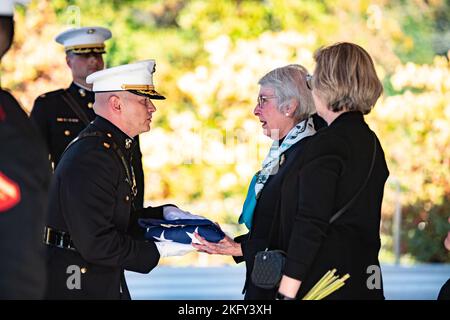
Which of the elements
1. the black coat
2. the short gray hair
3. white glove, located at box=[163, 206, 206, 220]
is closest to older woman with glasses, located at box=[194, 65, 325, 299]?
the short gray hair

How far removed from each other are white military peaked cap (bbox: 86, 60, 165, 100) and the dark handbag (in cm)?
82

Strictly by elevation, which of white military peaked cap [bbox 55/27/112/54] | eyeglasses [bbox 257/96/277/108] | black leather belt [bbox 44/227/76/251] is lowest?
black leather belt [bbox 44/227/76/251]

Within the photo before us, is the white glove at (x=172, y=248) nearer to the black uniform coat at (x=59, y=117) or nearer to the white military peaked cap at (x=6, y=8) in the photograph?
the black uniform coat at (x=59, y=117)

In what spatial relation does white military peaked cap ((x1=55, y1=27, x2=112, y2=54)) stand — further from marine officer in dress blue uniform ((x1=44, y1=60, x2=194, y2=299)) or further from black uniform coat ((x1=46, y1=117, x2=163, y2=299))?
black uniform coat ((x1=46, y1=117, x2=163, y2=299))

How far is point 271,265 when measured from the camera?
3.29 m

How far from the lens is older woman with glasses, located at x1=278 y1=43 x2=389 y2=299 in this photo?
3.15 m

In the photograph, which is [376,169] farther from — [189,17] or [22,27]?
[189,17]

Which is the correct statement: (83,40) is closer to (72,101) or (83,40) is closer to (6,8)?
(72,101)

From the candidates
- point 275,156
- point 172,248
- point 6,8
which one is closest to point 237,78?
point 275,156

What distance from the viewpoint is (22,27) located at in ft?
31.0

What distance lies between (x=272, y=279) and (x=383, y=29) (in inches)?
300

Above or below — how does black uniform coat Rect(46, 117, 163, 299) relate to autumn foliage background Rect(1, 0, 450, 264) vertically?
below
